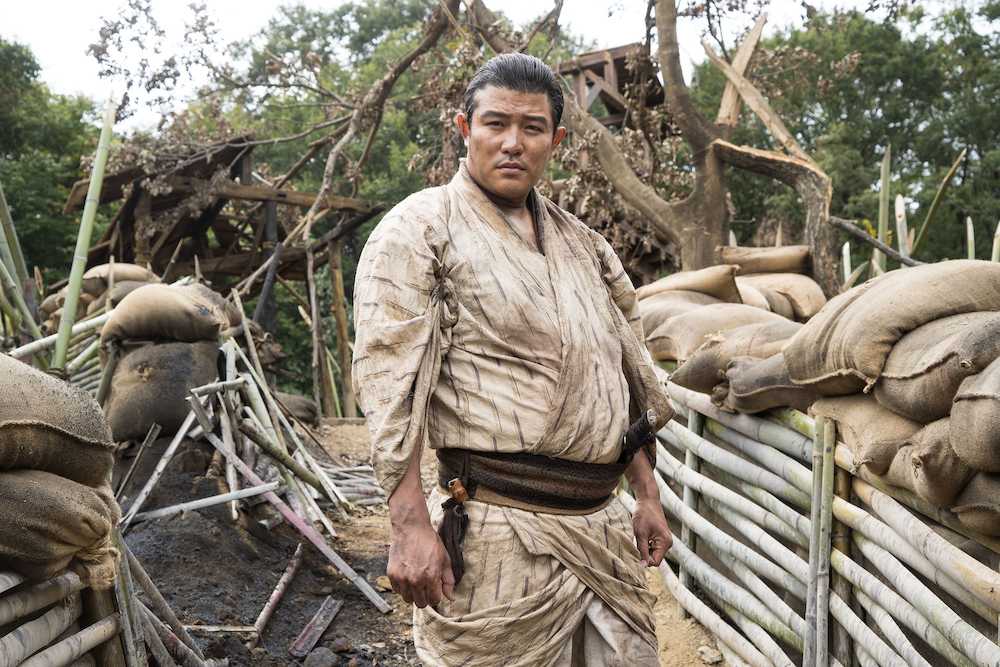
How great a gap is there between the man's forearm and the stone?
6.93ft

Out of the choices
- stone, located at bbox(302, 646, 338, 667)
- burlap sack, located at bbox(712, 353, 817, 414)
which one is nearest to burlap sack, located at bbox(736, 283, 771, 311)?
burlap sack, located at bbox(712, 353, 817, 414)

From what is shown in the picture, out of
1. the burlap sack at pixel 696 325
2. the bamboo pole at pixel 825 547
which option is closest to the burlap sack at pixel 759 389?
the bamboo pole at pixel 825 547

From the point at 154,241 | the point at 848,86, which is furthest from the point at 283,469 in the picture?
the point at 848,86

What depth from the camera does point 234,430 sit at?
5660mm

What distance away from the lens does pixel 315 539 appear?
16.5 ft

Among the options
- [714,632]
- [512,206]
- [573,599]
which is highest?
[512,206]

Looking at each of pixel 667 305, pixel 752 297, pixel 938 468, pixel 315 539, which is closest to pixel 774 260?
pixel 752 297

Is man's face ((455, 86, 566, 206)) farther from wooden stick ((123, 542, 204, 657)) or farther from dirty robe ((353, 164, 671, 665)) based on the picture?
wooden stick ((123, 542, 204, 657))

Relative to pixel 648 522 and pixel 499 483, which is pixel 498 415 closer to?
pixel 499 483

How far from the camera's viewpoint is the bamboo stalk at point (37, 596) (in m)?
1.98

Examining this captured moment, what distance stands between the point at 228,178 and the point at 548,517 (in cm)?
960

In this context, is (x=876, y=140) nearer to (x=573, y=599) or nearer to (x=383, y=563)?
(x=383, y=563)

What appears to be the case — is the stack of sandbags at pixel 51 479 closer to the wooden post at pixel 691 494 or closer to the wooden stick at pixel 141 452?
the wooden post at pixel 691 494

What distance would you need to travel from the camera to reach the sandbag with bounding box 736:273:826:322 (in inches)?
250
